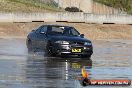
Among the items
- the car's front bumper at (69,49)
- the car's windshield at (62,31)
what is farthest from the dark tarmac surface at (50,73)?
the car's windshield at (62,31)

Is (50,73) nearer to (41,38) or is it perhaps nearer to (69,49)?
(69,49)

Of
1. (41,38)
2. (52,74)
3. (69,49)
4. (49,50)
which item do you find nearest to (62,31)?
(41,38)

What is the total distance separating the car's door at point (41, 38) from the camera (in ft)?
88.8

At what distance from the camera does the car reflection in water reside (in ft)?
50.1

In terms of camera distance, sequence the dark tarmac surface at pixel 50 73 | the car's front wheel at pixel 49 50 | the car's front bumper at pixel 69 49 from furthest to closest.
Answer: the car's front wheel at pixel 49 50 < the car's front bumper at pixel 69 49 < the dark tarmac surface at pixel 50 73

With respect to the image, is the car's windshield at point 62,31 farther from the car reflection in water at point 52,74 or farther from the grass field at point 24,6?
the grass field at point 24,6

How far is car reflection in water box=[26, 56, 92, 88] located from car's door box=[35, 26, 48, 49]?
313 centimetres

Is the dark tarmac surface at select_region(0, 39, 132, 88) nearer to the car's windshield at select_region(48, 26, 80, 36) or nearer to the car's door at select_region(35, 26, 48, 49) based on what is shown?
the car's door at select_region(35, 26, 48, 49)

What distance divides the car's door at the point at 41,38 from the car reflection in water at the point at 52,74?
313cm

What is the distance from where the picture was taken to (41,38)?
27703mm

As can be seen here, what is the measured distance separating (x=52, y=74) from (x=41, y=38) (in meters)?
9.94

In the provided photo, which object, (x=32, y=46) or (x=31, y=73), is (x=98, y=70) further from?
(x=32, y=46)

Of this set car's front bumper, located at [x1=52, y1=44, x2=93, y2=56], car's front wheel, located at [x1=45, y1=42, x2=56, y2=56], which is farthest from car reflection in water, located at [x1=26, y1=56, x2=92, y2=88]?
car's front wheel, located at [x1=45, y1=42, x2=56, y2=56]

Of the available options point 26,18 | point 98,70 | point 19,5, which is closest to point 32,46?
point 98,70
